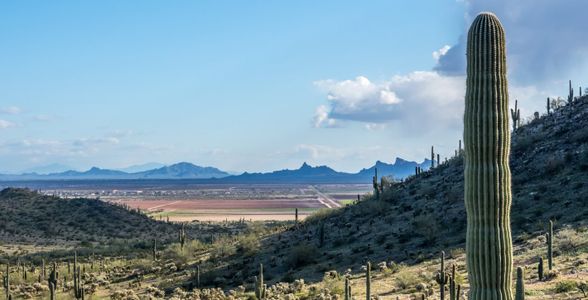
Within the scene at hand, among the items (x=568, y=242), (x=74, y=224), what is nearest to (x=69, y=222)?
(x=74, y=224)

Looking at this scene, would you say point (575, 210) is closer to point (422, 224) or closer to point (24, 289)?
point (422, 224)

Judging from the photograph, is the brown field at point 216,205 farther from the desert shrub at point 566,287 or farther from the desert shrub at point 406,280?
the desert shrub at point 566,287

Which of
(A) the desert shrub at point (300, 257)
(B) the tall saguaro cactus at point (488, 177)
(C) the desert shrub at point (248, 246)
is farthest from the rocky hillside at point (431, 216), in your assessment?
(B) the tall saguaro cactus at point (488, 177)

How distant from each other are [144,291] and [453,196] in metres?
18.3

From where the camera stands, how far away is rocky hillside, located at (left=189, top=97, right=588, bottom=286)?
29.8 metres

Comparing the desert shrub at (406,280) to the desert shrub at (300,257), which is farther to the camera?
the desert shrub at (300,257)

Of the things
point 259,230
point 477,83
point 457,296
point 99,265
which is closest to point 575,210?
point 457,296

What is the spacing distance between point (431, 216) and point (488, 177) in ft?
76.4

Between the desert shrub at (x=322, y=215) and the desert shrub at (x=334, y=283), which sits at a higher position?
the desert shrub at (x=322, y=215)

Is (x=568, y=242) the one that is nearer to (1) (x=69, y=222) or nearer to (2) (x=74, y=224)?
(2) (x=74, y=224)

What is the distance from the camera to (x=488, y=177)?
1153 cm

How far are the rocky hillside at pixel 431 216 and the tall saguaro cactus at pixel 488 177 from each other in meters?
16.0

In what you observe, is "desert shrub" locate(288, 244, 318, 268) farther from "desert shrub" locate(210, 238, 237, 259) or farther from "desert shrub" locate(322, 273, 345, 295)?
"desert shrub" locate(210, 238, 237, 259)

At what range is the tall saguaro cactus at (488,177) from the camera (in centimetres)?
1155
